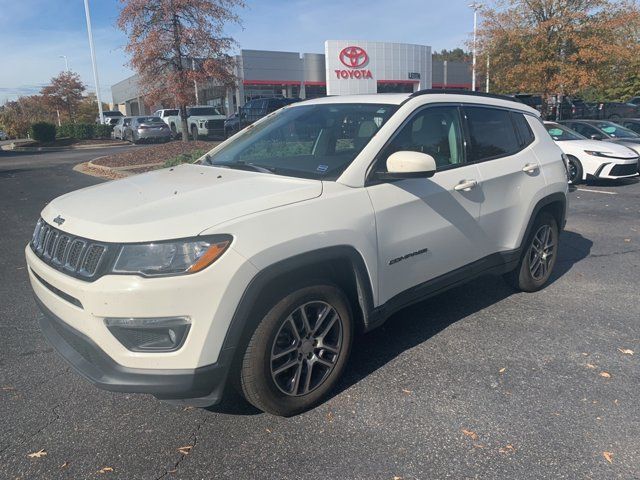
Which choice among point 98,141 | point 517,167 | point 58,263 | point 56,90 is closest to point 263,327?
point 58,263

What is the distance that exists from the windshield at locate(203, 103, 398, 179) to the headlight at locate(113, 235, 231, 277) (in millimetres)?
995

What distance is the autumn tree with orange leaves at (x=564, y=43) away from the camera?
1780cm

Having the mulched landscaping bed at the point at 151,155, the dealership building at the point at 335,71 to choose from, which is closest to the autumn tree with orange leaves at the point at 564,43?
the mulched landscaping bed at the point at 151,155

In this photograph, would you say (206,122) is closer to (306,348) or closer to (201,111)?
(201,111)

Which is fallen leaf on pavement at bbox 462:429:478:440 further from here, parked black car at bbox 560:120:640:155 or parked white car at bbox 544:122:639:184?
parked black car at bbox 560:120:640:155

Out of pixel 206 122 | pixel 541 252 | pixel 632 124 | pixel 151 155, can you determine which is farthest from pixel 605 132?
pixel 206 122

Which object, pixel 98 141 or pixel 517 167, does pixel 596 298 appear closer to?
pixel 517 167

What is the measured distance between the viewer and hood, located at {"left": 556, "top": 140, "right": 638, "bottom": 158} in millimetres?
11052

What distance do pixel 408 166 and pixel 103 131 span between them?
34480 mm

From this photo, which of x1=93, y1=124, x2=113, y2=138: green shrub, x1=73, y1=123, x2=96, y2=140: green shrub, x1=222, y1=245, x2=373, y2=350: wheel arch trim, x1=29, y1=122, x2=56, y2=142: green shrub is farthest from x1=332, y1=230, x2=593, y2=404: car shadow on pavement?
x1=93, y1=124, x2=113, y2=138: green shrub

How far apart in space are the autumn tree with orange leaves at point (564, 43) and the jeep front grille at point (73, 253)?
18.8m

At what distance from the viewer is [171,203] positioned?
2.78 m

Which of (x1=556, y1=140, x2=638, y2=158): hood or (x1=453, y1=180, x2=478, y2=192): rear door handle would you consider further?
(x1=556, y1=140, x2=638, y2=158): hood

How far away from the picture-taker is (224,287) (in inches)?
98.3
